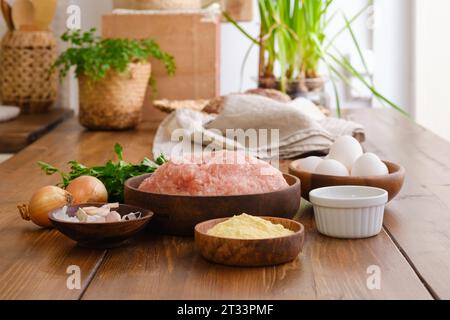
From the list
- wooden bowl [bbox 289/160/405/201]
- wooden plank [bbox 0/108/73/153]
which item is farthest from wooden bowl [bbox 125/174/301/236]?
wooden plank [bbox 0/108/73/153]

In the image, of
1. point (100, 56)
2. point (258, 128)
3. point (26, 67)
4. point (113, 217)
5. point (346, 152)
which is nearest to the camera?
point (113, 217)

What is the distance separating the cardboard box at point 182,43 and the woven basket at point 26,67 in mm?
277

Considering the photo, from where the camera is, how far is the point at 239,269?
3.02 feet

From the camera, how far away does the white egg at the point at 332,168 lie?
47.7 inches

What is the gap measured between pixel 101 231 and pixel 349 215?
0.32 metres

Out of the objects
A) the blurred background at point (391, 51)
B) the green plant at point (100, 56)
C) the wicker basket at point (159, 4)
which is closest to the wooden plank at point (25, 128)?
the green plant at point (100, 56)

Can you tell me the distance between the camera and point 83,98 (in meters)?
2.31

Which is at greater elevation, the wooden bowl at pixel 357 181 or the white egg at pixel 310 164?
the white egg at pixel 310 164

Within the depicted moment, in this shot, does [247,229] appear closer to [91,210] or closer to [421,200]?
[91,210]

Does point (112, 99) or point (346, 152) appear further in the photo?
point (112, 99)

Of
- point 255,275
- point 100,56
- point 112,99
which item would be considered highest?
point 100,56

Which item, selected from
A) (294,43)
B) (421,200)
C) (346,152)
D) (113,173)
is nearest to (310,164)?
(346,152)

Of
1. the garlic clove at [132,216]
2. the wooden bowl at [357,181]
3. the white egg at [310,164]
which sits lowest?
the garlic clove at [132,216]

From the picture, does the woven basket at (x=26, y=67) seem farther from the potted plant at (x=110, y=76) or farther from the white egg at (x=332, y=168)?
the white egg at (x=332, y=168)
